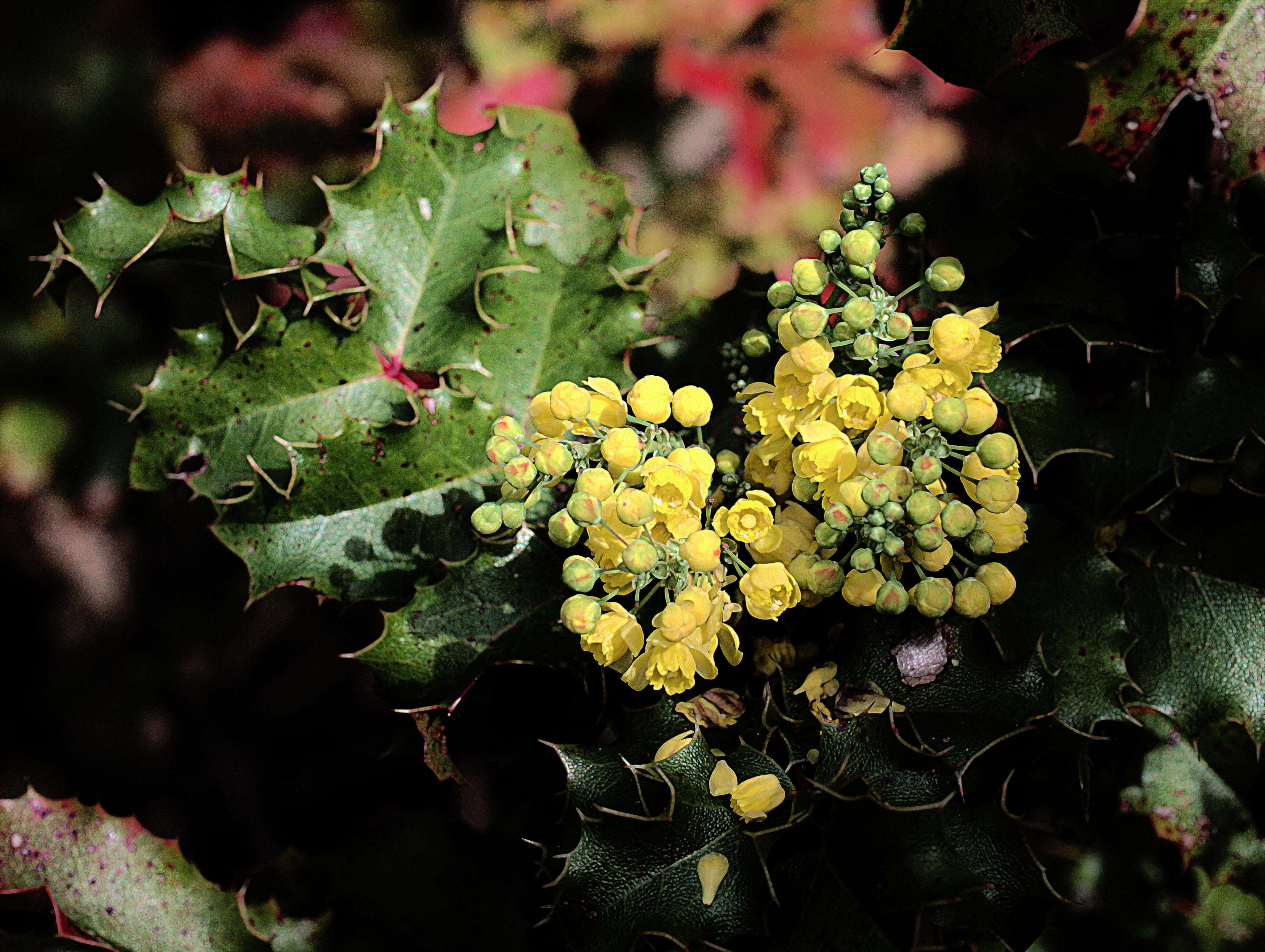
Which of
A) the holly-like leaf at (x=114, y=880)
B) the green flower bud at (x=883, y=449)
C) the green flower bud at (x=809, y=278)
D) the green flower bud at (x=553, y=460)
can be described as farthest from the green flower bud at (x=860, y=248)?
the holly-like leaf at (x=114, y=880)

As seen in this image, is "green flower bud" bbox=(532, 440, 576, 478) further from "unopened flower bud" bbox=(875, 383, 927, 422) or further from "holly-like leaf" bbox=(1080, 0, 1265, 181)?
"holly-like leaf" bbox=(1080, 0, 1265, 181)

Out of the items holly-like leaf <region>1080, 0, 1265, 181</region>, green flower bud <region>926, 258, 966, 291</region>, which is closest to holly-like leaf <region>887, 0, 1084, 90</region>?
holly-like leaf <region>1080, 0, 1265, 181</region>

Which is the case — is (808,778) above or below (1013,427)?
below

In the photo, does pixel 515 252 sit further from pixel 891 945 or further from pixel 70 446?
pixel 70 446

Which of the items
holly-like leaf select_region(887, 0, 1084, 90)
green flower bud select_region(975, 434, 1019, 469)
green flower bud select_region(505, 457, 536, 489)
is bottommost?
green flower bud select_region(505, 457, 536, 489)

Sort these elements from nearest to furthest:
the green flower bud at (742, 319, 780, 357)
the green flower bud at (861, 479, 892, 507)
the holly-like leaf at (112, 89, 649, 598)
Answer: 1. the green flower bud at (861, 479, 892, 507)
2. the green flower bud at (742, 319, 780, 357)
3. the holly-like leaf at (112, 89, 649, 598)

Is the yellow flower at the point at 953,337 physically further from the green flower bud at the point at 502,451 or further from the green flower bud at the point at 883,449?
the green flower bud at the point at 502,451

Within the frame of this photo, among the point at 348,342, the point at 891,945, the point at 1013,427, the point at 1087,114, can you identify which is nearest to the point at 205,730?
the point at 348,342
